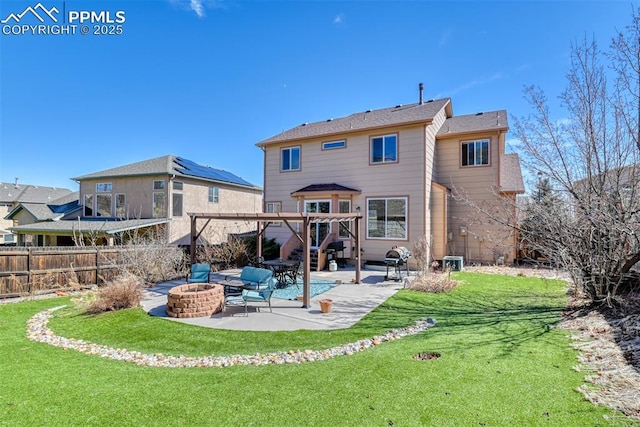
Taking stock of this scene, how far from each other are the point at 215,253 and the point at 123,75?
33.6ft

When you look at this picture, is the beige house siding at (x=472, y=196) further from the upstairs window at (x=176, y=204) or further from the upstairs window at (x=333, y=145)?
the upstairs window at (x=176, y=204)

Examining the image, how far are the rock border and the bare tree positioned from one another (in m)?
4.05

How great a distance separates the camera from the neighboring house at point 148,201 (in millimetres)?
18922

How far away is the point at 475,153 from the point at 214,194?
1733 cm

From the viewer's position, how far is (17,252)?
32.7 ft

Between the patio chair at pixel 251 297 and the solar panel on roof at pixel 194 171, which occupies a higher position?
the solar panel on roof at pixel 194 171

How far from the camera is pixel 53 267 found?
10586 mm

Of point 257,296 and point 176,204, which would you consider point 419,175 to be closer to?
point 257,296

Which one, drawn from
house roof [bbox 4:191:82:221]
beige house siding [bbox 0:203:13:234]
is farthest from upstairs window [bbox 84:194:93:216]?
beige house siding [bbox 0:203:13:234]

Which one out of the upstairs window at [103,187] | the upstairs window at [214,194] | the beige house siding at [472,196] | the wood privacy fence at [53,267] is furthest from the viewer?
the upstairs window at [214,194]

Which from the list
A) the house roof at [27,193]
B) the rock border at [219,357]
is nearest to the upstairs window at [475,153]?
the rock border at [219,357]

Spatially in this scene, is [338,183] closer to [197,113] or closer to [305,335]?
[305,335]

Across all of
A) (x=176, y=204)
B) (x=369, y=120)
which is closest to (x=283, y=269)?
(x=369, y=120)

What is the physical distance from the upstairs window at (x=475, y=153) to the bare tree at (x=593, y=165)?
24.1 ft
